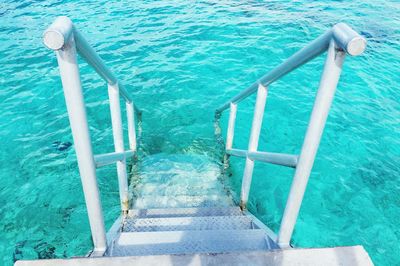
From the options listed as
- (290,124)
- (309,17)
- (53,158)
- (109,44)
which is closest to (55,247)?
(53,158)

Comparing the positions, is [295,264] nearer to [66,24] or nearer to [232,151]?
[66,24]

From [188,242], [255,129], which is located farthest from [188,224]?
[255,129]

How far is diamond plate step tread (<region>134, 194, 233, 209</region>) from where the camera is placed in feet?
12.2

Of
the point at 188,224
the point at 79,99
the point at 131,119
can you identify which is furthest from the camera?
the point at 131,119

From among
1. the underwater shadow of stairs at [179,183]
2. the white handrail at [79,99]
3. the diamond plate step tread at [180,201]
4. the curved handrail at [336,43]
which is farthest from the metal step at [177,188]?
the curved handrail at [336,43]

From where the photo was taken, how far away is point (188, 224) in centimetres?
287

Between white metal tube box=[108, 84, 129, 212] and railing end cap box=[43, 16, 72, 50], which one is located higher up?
railing end cap box=[43, 16, 72, 50]

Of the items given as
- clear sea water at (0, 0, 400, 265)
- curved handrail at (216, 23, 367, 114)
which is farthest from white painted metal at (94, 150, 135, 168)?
clear sea water at (0, 0, 400, 265)

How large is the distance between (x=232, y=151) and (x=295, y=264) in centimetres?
250

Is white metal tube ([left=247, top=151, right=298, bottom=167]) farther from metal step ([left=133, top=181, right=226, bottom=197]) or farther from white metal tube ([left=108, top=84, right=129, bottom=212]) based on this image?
metal step ([left=133, top=181, right=226, bottom=197])

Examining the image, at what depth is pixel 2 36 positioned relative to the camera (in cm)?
938

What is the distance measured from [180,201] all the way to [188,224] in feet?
3.01

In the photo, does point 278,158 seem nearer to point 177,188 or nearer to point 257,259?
point 257,259

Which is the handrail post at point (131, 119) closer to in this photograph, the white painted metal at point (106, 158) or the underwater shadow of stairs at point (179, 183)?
the underwater shadow of stairs at point (179, 183)
